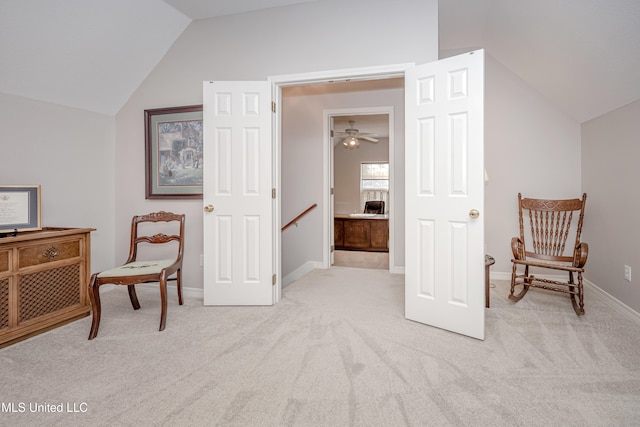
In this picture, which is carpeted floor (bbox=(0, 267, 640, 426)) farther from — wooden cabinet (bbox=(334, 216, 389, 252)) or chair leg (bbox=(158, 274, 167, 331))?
wooden cabinet (bbox=(334, 216, 389, 252))

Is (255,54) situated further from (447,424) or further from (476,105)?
(447,424)

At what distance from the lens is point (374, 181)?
8.87 m

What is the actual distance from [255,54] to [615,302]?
3.98 meters

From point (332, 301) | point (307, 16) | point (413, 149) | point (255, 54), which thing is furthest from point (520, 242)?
point (255, 54)

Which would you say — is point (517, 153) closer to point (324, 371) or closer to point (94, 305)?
point (324, 371)

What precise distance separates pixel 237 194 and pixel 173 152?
0.95 metres

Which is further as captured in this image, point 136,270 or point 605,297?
point 605,297

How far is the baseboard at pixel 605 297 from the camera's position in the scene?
262 centimetres

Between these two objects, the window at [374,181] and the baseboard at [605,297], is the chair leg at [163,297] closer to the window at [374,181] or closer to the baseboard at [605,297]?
the baseboard at [605,297]

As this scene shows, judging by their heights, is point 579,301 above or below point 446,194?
below

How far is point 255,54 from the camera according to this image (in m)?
3.10

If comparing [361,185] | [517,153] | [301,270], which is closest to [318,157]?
[301,270]

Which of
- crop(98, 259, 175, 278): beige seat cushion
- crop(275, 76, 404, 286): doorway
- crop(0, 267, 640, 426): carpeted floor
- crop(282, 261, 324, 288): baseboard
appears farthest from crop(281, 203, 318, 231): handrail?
crop(98, 259, 175, 278): beige seat cushion

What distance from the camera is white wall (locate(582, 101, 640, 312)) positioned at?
2.66m
